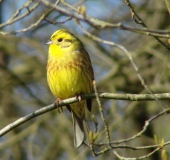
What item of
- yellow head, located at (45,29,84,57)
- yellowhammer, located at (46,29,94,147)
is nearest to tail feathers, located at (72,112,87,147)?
yellowhammer, located at (46,29,94,147)

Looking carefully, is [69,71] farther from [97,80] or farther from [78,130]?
[97,80]

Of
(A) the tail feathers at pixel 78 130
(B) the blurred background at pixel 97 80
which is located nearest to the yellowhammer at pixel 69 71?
(A) the tail feathers at pixel 78 130

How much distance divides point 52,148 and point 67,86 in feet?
8.08

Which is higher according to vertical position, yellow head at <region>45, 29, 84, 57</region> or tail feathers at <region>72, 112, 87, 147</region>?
Answer: yellow head at <region>45, 29, 84, 57</region>

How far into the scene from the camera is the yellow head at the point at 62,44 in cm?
540

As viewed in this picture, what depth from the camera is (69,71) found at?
5.15 metres

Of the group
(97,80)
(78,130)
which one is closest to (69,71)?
(78,130)

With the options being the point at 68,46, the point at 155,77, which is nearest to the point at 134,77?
the point at 155,77

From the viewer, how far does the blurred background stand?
688cm

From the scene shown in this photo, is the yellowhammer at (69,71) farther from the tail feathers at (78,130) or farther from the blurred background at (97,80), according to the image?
the blurred background at (97,80)

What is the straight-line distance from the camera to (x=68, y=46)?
5.50 m

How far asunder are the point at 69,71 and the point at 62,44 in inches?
19.4

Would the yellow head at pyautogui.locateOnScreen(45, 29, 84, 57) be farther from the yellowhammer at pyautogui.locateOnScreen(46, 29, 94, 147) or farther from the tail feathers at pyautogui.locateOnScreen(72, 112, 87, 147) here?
the tail feathers at pyautogui.locateOnScreen(72, 112, 87, 147)

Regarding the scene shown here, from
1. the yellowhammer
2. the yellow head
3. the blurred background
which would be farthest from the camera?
the blurred background
